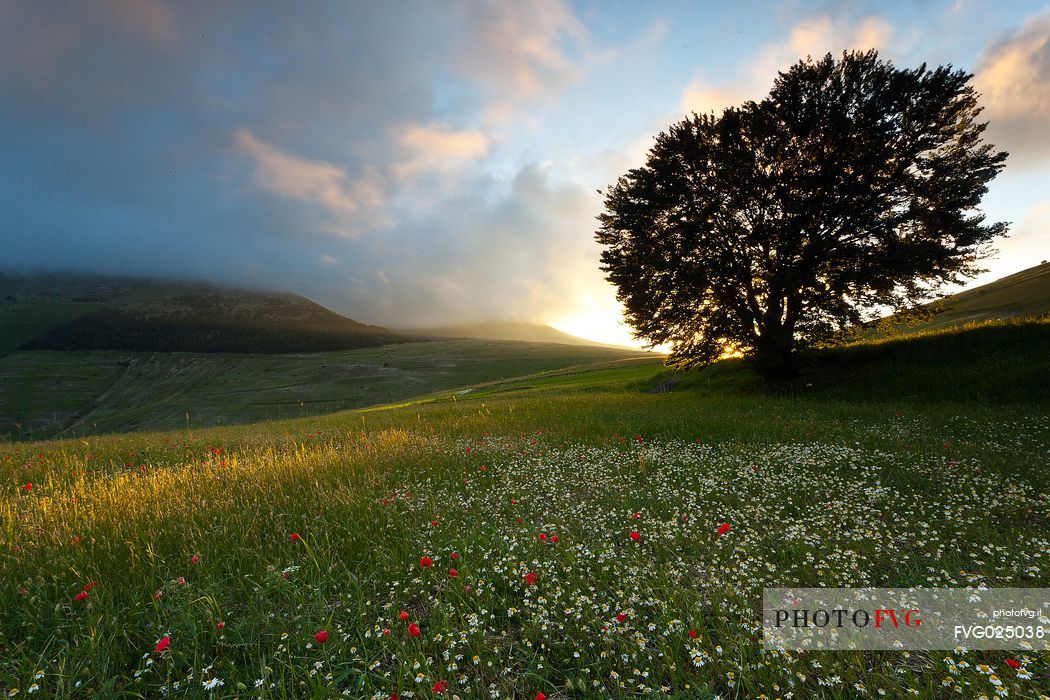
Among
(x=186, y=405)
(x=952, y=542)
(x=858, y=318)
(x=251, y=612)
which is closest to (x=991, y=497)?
(x=952, y=542)

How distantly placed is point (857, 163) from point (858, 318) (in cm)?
705

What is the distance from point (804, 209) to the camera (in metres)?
19.1

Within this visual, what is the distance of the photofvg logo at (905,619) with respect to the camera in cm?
359

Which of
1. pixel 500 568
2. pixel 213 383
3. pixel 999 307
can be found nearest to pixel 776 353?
pixel 500 568

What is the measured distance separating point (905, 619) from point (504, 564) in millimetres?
4005

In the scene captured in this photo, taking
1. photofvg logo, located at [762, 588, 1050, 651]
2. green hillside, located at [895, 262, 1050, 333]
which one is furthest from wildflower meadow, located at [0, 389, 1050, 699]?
green hillside, located at [895, 262, 1050, 333]

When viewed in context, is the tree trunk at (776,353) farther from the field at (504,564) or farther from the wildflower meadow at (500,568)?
the wildflower meadow at (500,568)

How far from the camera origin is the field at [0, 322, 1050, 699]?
334 cm

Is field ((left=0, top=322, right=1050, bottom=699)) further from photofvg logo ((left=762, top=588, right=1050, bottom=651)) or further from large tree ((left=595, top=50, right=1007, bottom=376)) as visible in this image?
large tree ((left=595, top=50, right=1007, bottom=376))

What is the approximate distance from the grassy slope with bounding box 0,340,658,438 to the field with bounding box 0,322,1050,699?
69.1 meters

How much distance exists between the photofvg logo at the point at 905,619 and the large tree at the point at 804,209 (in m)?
17.9

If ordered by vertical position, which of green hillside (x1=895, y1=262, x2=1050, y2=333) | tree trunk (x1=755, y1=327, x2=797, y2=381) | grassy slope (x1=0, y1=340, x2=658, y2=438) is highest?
green hillside (x1=895, y1=262, x2=1050, y2=333)

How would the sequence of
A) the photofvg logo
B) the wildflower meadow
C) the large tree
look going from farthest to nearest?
1. the large tree
2. the photofvg logo
3. the wildflower meadow

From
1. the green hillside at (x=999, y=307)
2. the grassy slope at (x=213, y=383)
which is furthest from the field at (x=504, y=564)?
the grassy slope at (x=213, y=383)
